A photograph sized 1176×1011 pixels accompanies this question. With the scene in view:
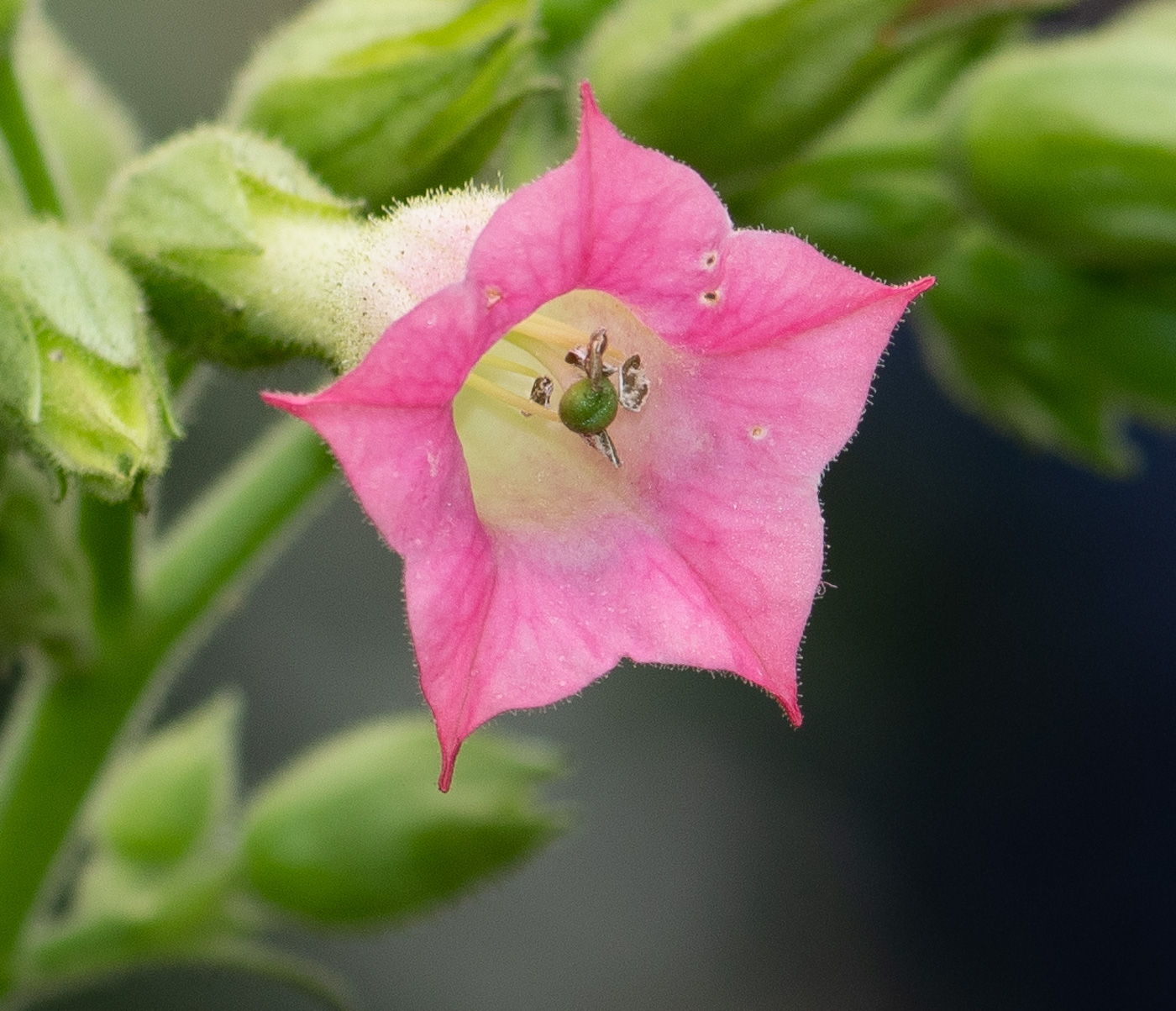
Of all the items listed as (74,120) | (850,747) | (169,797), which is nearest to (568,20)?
(74,120)

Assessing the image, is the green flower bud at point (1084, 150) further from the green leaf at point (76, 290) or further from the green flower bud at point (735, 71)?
the green leaf at point (76, 290)

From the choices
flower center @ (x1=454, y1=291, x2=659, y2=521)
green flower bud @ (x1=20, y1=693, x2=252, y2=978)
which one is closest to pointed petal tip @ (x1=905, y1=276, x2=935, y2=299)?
flower center @ (x1=454, y1=291, x2=659, y2=521)

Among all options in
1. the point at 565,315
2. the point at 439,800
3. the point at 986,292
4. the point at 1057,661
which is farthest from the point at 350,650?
the point at 565,315

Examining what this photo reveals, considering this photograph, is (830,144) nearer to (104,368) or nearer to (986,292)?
(986,292)

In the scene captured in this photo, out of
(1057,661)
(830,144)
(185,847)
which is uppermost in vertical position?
(830,144)

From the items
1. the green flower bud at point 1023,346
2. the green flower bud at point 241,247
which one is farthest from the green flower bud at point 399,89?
the green flower bud at point 1023,346

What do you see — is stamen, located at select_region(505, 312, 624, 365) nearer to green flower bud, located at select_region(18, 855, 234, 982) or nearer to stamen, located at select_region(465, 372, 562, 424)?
stamen, located at select_region(465, 372, 562, 424)
